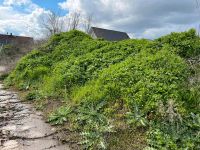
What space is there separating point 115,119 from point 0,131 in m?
2.05

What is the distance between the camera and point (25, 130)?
19.5 feet

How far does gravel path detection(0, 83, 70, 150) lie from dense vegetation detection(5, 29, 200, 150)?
346mm

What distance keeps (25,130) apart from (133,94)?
6.61 feet

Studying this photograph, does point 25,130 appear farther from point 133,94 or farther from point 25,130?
point 133,94

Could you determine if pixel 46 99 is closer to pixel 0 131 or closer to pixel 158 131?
pixel 0 131

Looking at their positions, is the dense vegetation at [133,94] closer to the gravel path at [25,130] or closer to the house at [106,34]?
the gravel path at [25,130]

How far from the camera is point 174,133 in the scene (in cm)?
458

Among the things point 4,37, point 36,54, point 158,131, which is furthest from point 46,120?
point 4,37

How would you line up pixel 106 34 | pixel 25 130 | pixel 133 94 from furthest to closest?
pixel 106 34, pixel 25 130, pixel 133 94

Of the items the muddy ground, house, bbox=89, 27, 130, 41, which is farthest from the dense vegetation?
house, bbox=89, 27, 130, 41

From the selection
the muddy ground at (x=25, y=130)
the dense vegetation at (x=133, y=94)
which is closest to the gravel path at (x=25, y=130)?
the muddy ground at (x=25, y=130)


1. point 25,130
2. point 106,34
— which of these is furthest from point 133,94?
point 106,34

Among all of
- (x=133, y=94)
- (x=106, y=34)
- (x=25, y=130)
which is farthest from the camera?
(x=106, y=34)

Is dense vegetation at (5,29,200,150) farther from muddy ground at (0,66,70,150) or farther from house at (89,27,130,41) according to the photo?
house at (89,27,130,41)
